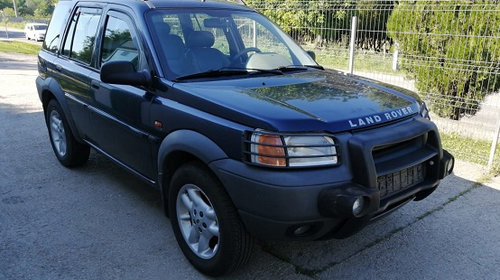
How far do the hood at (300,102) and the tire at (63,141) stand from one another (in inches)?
97.1

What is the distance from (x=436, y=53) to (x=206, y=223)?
18.6 ft

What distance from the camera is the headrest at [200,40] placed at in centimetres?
358

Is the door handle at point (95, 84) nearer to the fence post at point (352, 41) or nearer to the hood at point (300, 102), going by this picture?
the hood at point (300, 102)

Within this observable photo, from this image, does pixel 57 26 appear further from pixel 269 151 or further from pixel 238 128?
pixel 269 151

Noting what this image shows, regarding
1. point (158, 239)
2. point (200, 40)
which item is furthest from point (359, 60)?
point (158, 239)

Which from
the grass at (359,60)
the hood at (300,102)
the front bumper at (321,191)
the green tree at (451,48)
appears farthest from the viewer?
the grass at (359,60)

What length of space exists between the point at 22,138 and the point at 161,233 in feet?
13.2

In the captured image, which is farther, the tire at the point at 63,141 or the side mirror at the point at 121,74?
the tire at the point at 63,141

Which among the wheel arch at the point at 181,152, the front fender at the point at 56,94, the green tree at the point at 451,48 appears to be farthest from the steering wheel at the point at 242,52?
the green tree at the point at 451,48

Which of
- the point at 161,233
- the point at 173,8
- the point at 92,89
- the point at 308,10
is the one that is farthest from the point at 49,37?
the point at 308,10

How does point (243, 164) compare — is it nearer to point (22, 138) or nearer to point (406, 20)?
point (22, 138)

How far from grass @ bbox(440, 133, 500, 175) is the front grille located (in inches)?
107

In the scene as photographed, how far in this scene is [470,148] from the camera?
604cm

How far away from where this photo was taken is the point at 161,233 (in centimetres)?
375
